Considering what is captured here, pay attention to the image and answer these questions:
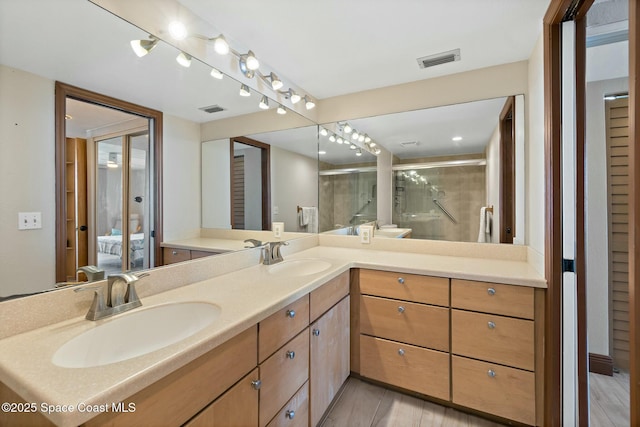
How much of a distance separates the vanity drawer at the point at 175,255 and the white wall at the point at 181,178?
0.21 feet

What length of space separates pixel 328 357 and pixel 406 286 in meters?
0.63

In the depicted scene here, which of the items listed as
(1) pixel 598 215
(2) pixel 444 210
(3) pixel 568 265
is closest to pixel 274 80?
(2) pixel 444 210

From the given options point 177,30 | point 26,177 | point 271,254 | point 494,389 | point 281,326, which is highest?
point 177,30

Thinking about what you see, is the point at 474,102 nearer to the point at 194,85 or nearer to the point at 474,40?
the point at 474,40

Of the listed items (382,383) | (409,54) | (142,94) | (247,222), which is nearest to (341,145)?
(409,54)

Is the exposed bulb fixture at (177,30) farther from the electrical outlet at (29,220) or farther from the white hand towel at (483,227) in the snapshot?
the white hand towel at (483,227)

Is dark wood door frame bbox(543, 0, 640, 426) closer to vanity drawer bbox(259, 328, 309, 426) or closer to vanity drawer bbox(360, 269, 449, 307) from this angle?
vanity drawer bbox(360, 269, 449, 307)

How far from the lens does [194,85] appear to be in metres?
1.54

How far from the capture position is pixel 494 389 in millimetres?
1530

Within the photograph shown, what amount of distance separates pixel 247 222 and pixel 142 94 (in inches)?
38.6

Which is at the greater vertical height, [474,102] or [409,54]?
[409,54]

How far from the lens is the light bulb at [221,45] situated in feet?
5.03

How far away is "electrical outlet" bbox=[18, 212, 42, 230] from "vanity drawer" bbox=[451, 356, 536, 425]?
2047 millimetres

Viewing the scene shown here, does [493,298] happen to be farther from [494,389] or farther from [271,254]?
[271,254]
